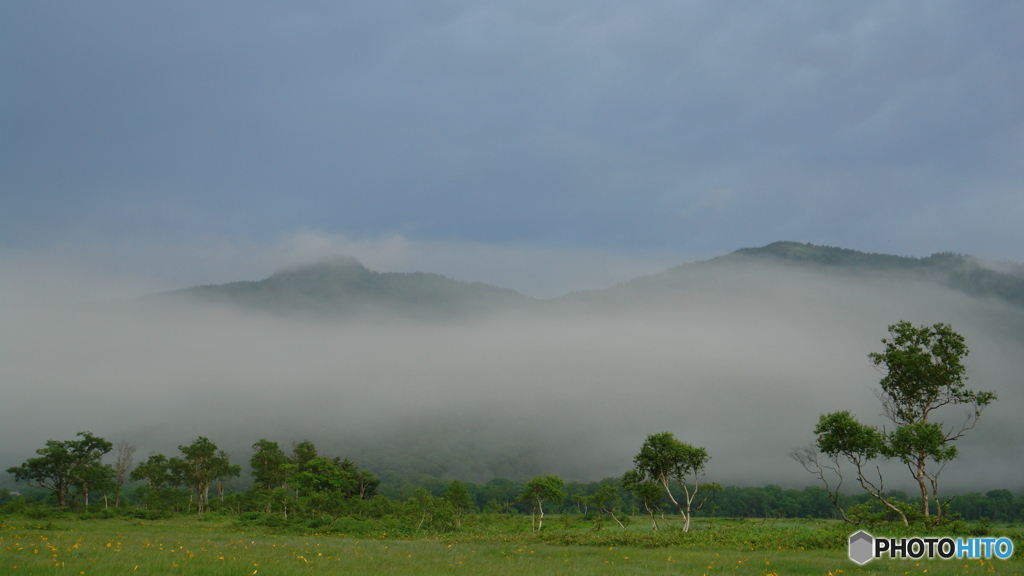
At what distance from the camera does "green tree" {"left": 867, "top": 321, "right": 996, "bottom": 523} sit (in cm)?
3167

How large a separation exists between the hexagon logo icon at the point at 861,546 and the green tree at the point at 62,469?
78992mm

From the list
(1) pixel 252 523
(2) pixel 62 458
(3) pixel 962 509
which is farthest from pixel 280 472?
(3) pixel 962 509

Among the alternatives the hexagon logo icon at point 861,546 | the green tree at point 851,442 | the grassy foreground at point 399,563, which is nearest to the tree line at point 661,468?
the green tree at point 851,442

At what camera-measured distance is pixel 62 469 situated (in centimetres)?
6769

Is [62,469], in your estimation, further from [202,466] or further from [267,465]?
[267,465]

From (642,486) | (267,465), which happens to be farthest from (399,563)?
(267,465)

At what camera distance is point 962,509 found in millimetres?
109562

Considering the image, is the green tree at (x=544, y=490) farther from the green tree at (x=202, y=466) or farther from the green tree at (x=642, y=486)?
the green tree at (x=202, y=466)

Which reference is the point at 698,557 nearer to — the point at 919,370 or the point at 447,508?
the point at 919,370

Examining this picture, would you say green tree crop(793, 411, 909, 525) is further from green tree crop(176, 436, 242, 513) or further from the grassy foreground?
green tree crop(176, 436, 242, 513)

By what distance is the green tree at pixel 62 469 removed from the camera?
66062mm

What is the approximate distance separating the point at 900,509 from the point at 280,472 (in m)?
72.3

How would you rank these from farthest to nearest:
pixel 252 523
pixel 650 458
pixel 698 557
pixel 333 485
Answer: pixel 333 485, pixel 252 523, pixel 650 458, pixel 698 557

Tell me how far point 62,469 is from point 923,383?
8696cm
